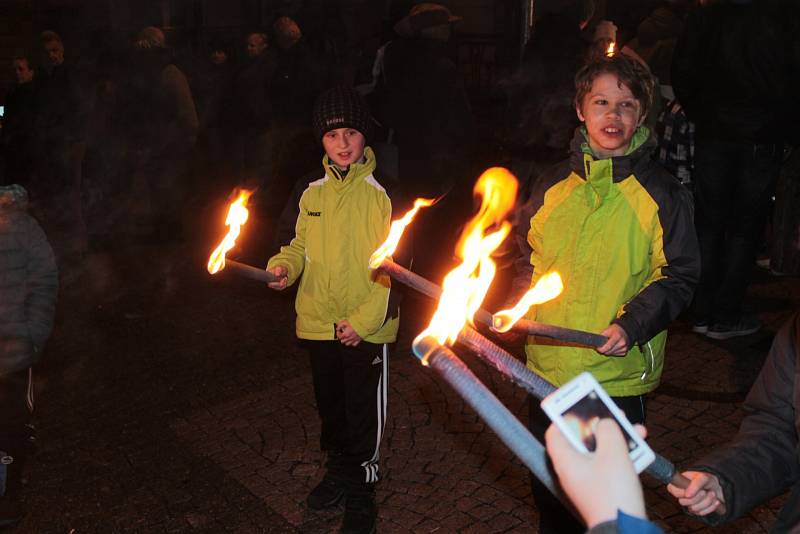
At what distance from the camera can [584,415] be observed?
1.42 metres

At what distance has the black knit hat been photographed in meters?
4.25

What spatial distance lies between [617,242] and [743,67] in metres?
3.80

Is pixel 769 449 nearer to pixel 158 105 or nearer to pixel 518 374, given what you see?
pixel 518 374

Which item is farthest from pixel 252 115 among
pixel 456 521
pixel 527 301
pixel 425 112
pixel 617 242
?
pixel 527 301

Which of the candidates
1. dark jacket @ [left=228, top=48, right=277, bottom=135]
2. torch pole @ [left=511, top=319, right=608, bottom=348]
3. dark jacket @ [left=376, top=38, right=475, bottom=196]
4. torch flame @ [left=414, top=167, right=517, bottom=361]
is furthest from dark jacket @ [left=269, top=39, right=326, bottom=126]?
torch pole @ [left=511, top=319, right=608, bottom=348]

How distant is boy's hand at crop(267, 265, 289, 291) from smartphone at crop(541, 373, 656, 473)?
104 inches

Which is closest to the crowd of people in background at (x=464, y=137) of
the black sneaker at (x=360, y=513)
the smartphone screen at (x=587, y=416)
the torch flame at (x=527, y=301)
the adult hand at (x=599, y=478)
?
the black sneaker at (x=360, y=513)

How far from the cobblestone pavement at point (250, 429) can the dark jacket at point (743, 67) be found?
5.47 feet

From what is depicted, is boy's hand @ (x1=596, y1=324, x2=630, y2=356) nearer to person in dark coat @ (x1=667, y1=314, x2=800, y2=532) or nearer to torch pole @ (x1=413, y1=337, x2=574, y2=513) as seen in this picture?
person in dark coat @ (x1=667, y1=314, x2=800, y2=532)

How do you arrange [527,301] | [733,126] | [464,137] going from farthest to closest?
→ 1. [464,137]
2. [733,126]
3. [527,301]

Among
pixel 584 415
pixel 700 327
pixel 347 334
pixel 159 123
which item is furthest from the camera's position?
pixel 159 123

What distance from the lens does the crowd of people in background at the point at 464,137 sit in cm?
338

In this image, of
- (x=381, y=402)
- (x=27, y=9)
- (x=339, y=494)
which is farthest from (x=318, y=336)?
(x=27, y=9)

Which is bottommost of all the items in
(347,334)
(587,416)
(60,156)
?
(60,156)
